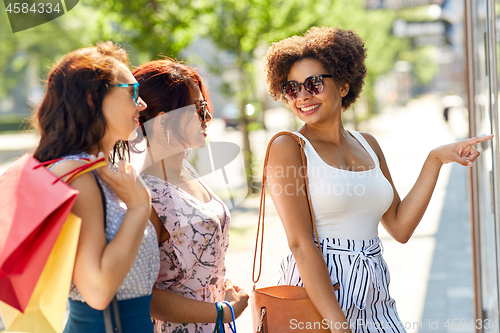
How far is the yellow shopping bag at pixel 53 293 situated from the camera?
1226mm

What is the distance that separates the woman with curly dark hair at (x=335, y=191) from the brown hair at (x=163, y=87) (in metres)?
0.41

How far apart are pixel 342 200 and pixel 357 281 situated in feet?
1.10

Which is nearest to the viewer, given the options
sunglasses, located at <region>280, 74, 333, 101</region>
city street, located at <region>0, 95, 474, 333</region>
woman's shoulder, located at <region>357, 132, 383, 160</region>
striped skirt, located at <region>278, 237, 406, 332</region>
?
striped skirt, located at <region>278, 237, 406, 332</region>

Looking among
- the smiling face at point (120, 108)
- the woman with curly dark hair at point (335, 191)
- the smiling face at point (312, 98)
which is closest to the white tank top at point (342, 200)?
the woman with curly dark hair at point (335, 191)

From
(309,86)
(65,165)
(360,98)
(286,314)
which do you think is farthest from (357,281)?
(360,98)

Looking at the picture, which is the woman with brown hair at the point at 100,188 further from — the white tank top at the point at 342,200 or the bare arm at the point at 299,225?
the white tank top at the point at 342,200

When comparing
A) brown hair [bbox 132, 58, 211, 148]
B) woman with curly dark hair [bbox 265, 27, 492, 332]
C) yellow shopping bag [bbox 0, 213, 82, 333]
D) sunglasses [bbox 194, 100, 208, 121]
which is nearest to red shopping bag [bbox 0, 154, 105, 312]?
yellow shopping bag [bbox 0, 213, 82, 333]

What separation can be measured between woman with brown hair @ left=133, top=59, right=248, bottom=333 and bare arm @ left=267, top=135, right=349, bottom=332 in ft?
0.84

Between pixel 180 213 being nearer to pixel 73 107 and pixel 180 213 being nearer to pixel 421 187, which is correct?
pixel 73 107

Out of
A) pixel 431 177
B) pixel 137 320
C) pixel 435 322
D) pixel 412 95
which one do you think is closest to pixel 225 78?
pixel 435 322

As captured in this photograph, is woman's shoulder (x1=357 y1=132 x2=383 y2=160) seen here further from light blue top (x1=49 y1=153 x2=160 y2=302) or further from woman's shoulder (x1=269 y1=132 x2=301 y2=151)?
light blue top (x1=49 y1=153 x2=160 y2=302)

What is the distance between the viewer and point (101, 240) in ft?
4.25

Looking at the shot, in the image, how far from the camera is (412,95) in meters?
75.8

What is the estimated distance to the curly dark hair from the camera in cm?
206
